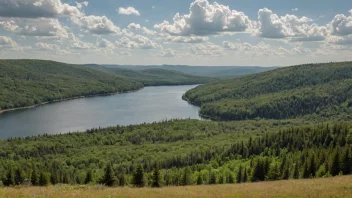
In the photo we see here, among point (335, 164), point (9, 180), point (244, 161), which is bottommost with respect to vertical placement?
point (244, 161)

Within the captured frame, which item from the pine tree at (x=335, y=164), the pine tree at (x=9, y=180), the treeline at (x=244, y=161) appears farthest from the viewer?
the treeline at (x=244, y=161)

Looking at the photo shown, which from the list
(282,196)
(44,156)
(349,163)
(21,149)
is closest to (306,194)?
(282,196)

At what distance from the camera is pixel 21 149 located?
346ft

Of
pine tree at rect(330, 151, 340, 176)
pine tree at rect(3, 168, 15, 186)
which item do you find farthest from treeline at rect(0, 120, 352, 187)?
pine tree at rect(3, 168, 15, 186)

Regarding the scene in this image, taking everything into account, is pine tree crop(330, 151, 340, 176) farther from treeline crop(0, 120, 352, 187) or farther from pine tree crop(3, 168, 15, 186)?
pine tree crop(3, 168, 15, 186)

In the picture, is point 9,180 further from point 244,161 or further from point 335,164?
point 244,161

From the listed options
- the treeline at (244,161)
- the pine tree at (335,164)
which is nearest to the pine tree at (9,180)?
the treeline at (244,161)

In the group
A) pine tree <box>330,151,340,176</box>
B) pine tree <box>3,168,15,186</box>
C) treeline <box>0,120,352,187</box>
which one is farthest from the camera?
treeline <box>0,120,352,187</box>

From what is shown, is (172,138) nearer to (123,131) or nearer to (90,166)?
(123,131)

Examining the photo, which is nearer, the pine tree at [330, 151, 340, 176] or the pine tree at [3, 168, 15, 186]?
the pine tree at [3, 168, 15, 186]

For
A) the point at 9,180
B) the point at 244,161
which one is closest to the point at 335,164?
the point at 244,161

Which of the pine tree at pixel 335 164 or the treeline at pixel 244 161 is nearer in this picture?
the pine tree at pixel 335 164

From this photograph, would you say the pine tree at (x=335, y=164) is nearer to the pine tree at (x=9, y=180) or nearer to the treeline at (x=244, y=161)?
the treeline at (x=244, y=161)

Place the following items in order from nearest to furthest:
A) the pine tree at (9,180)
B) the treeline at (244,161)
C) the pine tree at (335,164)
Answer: the pine tree at (9,180) < the pine tree at (335,164) < the treeline at (244,161)
